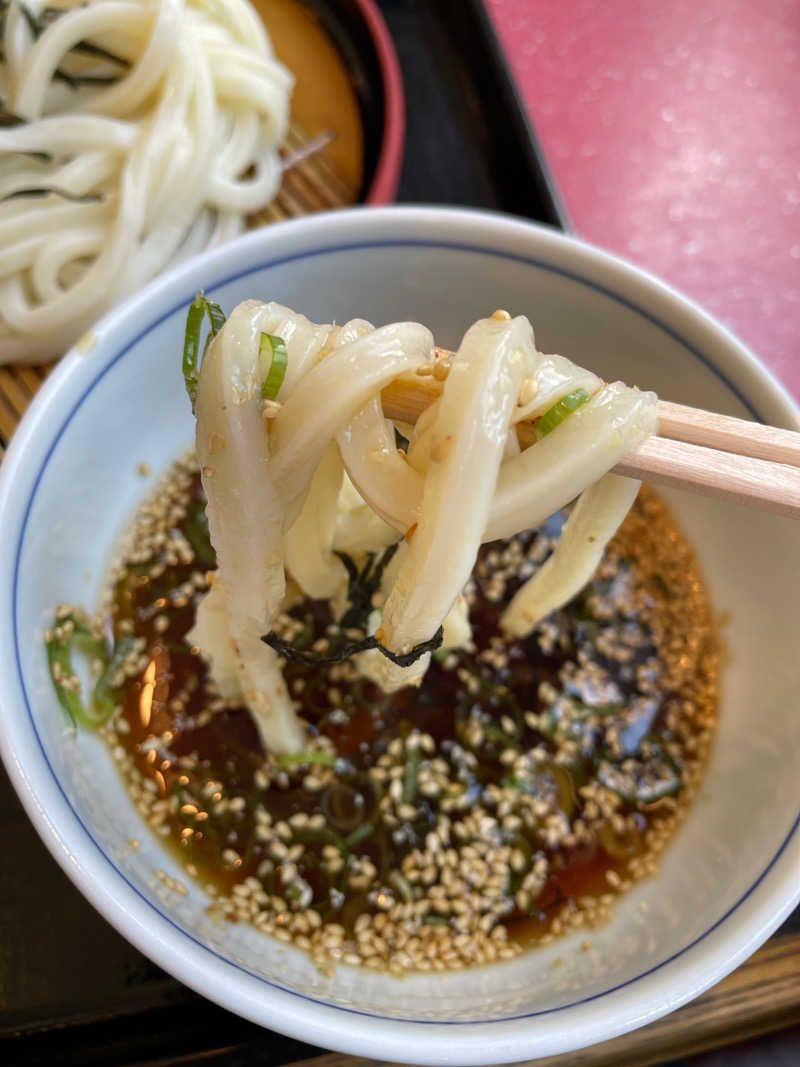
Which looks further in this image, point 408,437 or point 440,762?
point 440,762

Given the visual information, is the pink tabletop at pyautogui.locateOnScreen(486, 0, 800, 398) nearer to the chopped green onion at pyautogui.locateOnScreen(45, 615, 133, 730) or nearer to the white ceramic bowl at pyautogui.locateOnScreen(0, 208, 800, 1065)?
the white ceramic bowl at pyautogui.locateOnScreen(0, 208, 800, 1065)

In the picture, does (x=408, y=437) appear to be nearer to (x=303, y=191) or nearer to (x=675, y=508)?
(x=675, y=508)

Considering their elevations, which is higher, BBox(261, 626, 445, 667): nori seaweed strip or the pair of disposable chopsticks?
the pair of disposable chopsticks

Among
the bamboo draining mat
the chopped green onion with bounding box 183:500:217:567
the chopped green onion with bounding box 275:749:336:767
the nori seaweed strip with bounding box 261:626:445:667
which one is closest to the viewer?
the nori seaweed strip with bounding box 261:626:445:667

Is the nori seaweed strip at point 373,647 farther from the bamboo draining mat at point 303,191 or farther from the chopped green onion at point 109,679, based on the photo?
the bamboo draining mat at point 303,191

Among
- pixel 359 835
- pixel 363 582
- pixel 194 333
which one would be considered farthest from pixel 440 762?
pixel 194 333

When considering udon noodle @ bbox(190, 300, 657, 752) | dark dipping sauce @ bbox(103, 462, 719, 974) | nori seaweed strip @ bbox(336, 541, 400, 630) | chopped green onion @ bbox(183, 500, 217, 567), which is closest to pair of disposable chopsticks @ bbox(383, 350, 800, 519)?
udon noodle @ bbox(190, 300, 657, 752)

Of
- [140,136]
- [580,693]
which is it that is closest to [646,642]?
[580,693]
